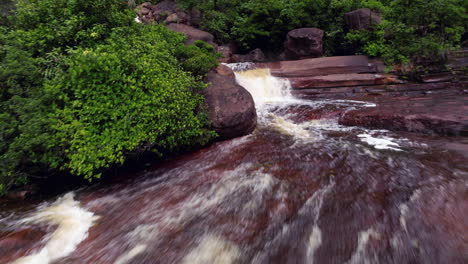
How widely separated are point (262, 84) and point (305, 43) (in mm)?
5513

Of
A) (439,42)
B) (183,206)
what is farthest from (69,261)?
(439,42)

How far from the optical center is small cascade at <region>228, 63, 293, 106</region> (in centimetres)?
1112

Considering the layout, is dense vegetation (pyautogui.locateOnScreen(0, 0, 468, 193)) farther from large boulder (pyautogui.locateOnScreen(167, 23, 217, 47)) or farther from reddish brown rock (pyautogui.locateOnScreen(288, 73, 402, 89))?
large boulder (pyautogui.locateOnScreen(167, 23, 217, 47))

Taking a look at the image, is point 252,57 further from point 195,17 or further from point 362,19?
point 362,19

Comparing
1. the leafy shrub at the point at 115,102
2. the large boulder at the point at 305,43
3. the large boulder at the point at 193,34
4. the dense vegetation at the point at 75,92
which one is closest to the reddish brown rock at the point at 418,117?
the leafy shrub at the point at 115,102

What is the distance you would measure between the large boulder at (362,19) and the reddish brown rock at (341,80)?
4072 mm

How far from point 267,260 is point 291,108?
7.57m

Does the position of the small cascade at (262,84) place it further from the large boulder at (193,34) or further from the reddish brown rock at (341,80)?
the large boulder at (193,34)

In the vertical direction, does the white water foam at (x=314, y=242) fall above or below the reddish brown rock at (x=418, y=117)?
above

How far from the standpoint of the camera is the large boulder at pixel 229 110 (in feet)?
19.7

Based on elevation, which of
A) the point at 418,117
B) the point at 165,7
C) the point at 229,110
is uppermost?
the point at 165,7

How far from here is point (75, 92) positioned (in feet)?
11.7

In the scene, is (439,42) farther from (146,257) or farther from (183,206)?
(146,257)

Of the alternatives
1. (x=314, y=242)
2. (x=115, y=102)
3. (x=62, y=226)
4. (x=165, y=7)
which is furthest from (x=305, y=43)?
(x=62, y=226)
